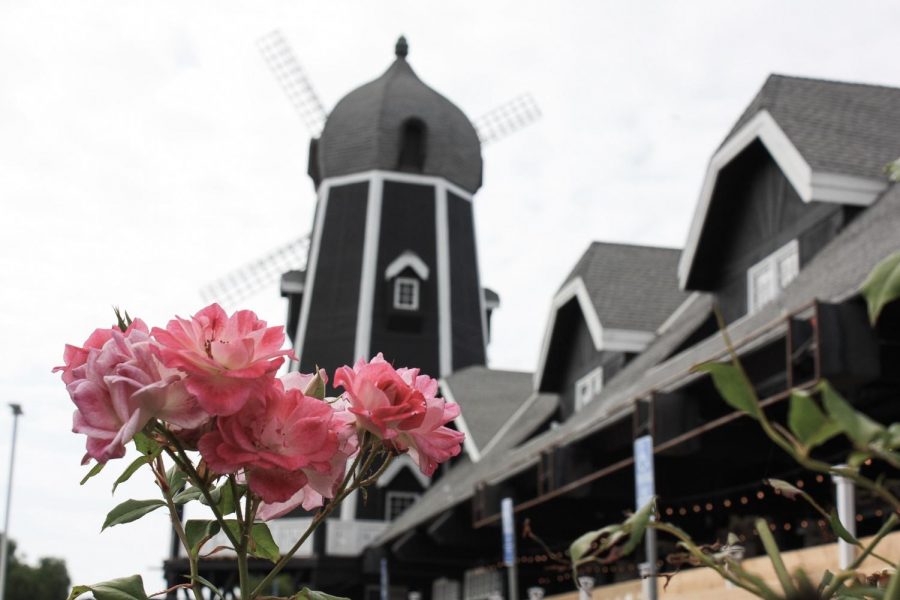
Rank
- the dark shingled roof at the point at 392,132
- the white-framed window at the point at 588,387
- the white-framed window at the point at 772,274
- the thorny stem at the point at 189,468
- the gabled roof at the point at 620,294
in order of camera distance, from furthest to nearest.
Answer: the dark shingled roof at the point at 392,132 < the white-framed window at the point at 588,387 < the gabled roof at the point at 620,294 < the white-framed window at the point at 772,274 < the thorny stem at the point at 189,468

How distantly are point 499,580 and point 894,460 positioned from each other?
2650 cm

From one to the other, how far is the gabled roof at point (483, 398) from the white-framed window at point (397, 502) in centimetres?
310

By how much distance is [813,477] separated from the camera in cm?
1584

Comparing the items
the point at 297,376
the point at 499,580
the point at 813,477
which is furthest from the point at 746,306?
the point at 297,376

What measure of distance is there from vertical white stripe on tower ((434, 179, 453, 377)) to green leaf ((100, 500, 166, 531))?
3465 centimetres

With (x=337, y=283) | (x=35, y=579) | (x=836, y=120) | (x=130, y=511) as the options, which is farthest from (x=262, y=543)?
(x=35, y=579)

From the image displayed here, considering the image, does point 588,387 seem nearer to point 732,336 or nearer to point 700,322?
point 700,322

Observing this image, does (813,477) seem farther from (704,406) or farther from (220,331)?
(220,331)

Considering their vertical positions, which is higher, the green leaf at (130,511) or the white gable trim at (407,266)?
the white gable trim at (407,266)

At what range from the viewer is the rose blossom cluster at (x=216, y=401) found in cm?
174

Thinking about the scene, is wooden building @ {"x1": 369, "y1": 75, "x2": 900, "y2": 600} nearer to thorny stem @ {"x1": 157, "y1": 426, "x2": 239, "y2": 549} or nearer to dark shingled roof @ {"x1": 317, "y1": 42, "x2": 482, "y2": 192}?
thorny stem @ {"x1": 157, "y1": 426, "x2": 239, "y2": 549}

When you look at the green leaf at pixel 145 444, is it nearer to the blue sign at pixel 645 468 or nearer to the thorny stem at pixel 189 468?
the thorny stem at pixel 189 468

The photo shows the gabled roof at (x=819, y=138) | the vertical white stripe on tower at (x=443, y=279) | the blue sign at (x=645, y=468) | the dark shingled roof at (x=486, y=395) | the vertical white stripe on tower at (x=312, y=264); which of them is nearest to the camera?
the blue sign at (x=645, y=468)

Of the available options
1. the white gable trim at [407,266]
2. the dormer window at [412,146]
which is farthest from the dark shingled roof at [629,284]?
the dormer window at [412,146]
